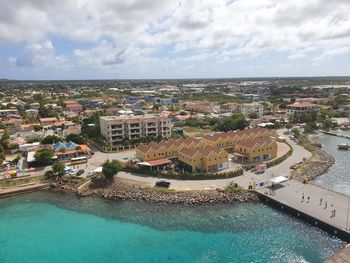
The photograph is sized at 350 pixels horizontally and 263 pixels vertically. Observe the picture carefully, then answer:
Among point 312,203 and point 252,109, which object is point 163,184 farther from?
point 252,109

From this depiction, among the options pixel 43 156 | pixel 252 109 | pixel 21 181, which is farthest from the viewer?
pixel 252 109

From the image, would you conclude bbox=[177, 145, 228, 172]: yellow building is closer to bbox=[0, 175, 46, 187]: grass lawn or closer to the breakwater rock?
the breakwater rock

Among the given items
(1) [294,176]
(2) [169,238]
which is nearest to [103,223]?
(2) [169,238]

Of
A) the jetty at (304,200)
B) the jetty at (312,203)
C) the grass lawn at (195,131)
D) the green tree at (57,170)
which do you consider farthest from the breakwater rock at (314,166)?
the green tree at (57,170)

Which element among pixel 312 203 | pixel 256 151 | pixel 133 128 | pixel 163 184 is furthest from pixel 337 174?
pixel 133 128

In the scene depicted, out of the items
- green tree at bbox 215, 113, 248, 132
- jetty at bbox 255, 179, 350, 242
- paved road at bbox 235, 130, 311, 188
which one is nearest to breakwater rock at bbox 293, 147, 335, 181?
paved road at bbox 235, 130, 311, 188
